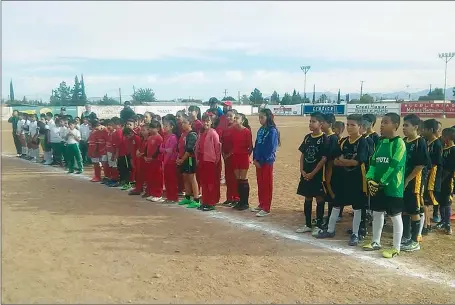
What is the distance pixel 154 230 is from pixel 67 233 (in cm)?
130

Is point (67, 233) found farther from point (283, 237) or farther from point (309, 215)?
point (309, 215)

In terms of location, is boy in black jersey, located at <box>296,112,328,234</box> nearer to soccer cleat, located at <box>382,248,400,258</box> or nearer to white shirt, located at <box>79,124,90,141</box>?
soccer cleat, located at <box>382,248,400,258</box>

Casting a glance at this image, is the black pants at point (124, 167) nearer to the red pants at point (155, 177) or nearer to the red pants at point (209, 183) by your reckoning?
the red pants at point (155, 177)

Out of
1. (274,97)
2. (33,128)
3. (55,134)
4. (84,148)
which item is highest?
(274,97)

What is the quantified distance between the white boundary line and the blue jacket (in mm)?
1126

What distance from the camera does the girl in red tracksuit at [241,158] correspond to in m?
7.71

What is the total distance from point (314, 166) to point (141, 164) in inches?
176

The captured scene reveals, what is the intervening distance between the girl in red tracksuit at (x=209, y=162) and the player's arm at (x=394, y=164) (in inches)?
132

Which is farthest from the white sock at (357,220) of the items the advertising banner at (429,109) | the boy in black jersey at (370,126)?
the advertising banner at (429,109)

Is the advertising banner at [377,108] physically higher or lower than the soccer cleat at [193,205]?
higher

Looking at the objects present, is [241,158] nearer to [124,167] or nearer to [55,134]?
[124,167]

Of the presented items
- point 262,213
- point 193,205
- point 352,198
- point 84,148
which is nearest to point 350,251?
point 352,198

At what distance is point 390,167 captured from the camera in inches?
206

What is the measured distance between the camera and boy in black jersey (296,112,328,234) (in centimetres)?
613
